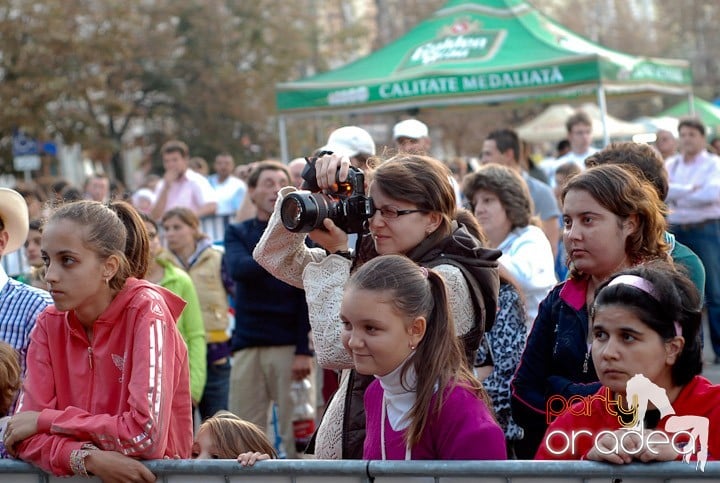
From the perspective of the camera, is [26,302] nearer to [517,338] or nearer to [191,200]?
[517,338]

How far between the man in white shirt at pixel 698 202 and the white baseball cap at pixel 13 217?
6691 mm

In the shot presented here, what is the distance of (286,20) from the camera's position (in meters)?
31.2

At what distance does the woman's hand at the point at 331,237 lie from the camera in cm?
379

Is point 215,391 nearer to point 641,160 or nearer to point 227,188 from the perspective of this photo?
point 641,160

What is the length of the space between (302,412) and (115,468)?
3.54 m

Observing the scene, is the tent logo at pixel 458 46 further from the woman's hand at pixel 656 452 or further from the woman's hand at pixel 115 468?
the woman's hand at pixel 656 452

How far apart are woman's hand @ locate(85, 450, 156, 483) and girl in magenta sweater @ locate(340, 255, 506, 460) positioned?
0.65 m

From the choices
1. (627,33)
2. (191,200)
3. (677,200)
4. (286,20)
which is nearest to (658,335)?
(677,200)

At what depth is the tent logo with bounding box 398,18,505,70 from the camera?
45.4 feet

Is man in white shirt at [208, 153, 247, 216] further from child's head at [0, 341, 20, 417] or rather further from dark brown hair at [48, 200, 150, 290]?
dark brown hair at [48, 200, 150, 290]

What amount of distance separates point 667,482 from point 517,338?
2114 millimetres

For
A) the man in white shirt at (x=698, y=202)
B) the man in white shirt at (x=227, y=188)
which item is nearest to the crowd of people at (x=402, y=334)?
the man in white shirt at (x=698, y=202)

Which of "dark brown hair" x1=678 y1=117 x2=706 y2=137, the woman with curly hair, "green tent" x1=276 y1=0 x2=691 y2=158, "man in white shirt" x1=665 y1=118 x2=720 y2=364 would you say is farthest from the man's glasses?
"green tent" x1=276 y1=0 x2=691 y2=158

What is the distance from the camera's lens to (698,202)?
400 inches
